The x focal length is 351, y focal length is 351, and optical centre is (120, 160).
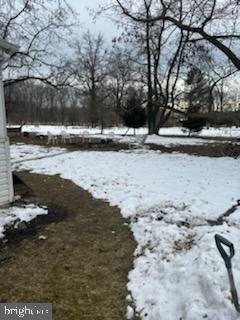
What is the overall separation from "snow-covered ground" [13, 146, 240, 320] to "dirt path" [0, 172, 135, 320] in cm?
21

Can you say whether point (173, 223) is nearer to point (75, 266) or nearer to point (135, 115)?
point (75, 266)

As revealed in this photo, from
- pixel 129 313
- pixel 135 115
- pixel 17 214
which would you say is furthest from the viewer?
pixel 135 115

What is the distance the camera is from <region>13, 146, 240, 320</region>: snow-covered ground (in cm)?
320

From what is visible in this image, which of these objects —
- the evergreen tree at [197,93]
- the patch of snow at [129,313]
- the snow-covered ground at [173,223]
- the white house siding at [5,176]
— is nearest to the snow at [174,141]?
the snow-covered ground at [173,223]

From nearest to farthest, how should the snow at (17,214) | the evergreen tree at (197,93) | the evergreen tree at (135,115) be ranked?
the snow at (17,214), the evergreen tree at (135,115), the evergreen tree at (197,93)

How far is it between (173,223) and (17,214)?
2.51 m

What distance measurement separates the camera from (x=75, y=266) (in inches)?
161

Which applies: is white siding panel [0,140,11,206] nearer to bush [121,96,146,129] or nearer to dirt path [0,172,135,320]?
dirt path [0,172,135,320]

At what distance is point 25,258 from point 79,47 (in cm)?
3535

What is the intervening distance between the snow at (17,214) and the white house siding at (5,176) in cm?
29

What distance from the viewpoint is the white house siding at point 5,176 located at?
6.25 meters

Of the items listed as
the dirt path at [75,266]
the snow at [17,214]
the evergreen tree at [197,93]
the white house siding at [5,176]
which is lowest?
the dirt path at [75,266]

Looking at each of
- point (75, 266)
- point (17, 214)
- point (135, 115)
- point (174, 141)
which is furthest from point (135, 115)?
point (75, 266)

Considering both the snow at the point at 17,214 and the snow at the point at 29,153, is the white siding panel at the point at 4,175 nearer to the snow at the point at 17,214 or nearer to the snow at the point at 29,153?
the snow at the point at 17,214
